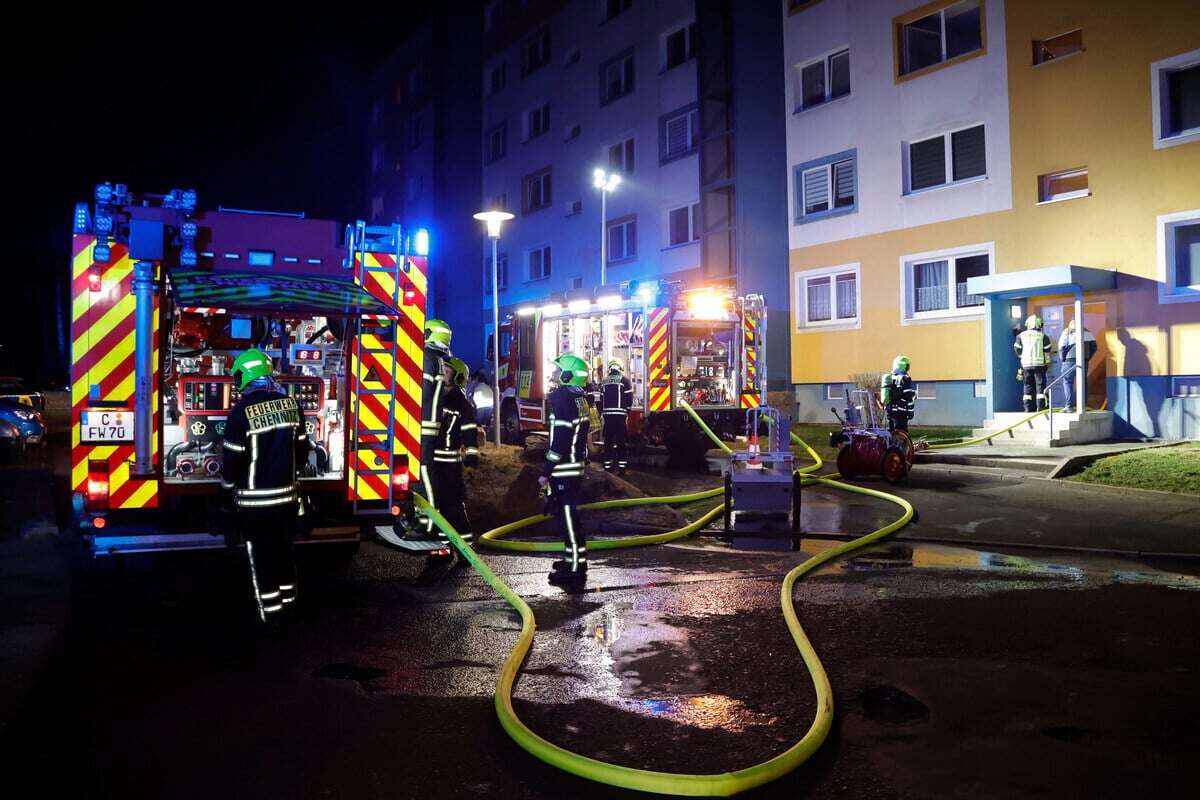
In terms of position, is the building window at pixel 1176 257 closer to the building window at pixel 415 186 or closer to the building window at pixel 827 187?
the building window at pixel 827 187

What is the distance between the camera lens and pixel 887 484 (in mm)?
12445

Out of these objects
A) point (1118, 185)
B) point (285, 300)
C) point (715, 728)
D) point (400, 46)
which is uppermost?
point (400, 46)

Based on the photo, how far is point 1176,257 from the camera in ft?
51.5

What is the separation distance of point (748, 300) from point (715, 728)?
12.8 m

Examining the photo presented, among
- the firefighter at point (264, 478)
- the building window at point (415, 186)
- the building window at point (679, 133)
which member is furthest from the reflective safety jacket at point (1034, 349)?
the building window at point (415, 186)

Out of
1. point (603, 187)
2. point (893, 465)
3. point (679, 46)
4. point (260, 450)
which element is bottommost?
point (893, 465)

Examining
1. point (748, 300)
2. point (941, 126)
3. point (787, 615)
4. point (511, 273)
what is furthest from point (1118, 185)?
point (511, 273)

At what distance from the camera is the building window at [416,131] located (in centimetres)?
4012

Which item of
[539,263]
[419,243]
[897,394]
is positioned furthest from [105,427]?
[539,263]

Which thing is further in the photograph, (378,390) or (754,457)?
(754,457)

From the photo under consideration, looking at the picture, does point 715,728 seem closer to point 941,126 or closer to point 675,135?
point 941,126

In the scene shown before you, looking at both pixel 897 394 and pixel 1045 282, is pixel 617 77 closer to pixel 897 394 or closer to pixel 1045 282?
pixel 1045 282

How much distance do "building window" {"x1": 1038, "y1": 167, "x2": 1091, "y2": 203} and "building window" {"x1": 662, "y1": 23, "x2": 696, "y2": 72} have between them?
11.1 metres

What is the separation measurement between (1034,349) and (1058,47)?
6.03m
